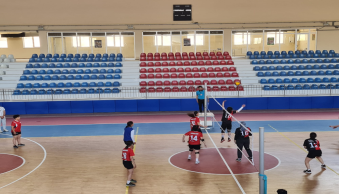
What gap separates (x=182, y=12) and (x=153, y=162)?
69.0 feet

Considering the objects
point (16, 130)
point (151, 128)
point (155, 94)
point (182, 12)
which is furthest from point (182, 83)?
point (16, 130)

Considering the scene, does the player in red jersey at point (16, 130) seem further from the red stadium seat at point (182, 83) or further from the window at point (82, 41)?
the window at point (82, 41)

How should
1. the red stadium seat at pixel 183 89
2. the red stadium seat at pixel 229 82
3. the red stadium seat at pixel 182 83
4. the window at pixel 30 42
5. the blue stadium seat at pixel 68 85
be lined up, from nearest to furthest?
the red stadium seat at pixel 183 89 → the blue stadium seat at pixel 68 85 → the red stadium seat at pixel 182 83 → the red stadium seat at pixel 229 82 → the window at pixel 30 42

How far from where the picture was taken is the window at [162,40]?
32750 mm

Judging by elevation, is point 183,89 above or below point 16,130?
above

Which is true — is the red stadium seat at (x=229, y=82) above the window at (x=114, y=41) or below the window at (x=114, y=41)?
below

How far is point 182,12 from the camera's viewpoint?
30125 mm

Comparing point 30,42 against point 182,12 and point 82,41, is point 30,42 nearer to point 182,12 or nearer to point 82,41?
point 82,41

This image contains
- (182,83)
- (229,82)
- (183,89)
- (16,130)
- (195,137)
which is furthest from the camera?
(229,82)

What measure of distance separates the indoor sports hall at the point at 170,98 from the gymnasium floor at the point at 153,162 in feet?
0.22

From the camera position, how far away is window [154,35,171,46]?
3275 centimetres

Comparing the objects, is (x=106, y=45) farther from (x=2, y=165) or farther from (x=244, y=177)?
(x=244, y=177)

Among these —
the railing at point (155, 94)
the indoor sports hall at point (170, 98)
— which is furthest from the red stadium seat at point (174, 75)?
the railing at point (155, 94)

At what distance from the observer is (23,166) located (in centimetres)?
1191
